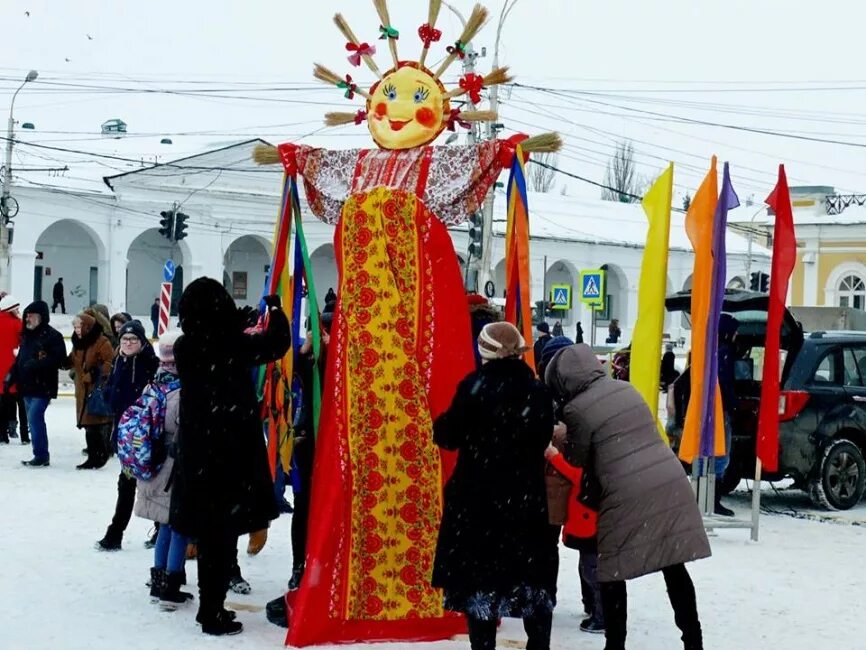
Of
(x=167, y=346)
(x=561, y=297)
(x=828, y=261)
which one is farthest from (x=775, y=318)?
(x=828, y=261)

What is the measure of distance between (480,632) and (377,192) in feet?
7.55

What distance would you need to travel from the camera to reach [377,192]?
615 cm

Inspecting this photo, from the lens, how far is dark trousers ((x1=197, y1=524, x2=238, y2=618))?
5855 millimetres

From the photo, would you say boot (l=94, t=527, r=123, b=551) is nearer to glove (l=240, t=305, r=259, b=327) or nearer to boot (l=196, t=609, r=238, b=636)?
boot (l=196, t=609, r=238, b=636)

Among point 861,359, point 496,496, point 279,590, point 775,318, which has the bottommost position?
point 279,590

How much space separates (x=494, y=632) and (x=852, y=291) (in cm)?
3759

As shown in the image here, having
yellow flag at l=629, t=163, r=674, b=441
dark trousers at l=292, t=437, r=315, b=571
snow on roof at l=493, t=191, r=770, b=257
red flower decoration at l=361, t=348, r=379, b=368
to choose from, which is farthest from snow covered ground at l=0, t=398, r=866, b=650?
snow on roof at l=493, t=191, r=770, b=257

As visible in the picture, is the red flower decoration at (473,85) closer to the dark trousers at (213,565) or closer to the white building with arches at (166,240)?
the dark trousers at (213,565)

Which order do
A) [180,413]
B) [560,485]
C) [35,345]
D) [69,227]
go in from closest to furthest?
1. [560,485]
2. [180,413]
3. [35,345]
4. [69,227]

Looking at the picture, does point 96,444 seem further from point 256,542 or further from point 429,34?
point 429,34

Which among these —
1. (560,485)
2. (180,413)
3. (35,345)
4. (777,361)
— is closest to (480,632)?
(560,485)

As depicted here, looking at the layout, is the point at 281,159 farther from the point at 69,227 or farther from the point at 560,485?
the point at 69,227

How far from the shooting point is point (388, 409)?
5977mm

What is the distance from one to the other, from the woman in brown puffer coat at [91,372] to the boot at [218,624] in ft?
18.8
